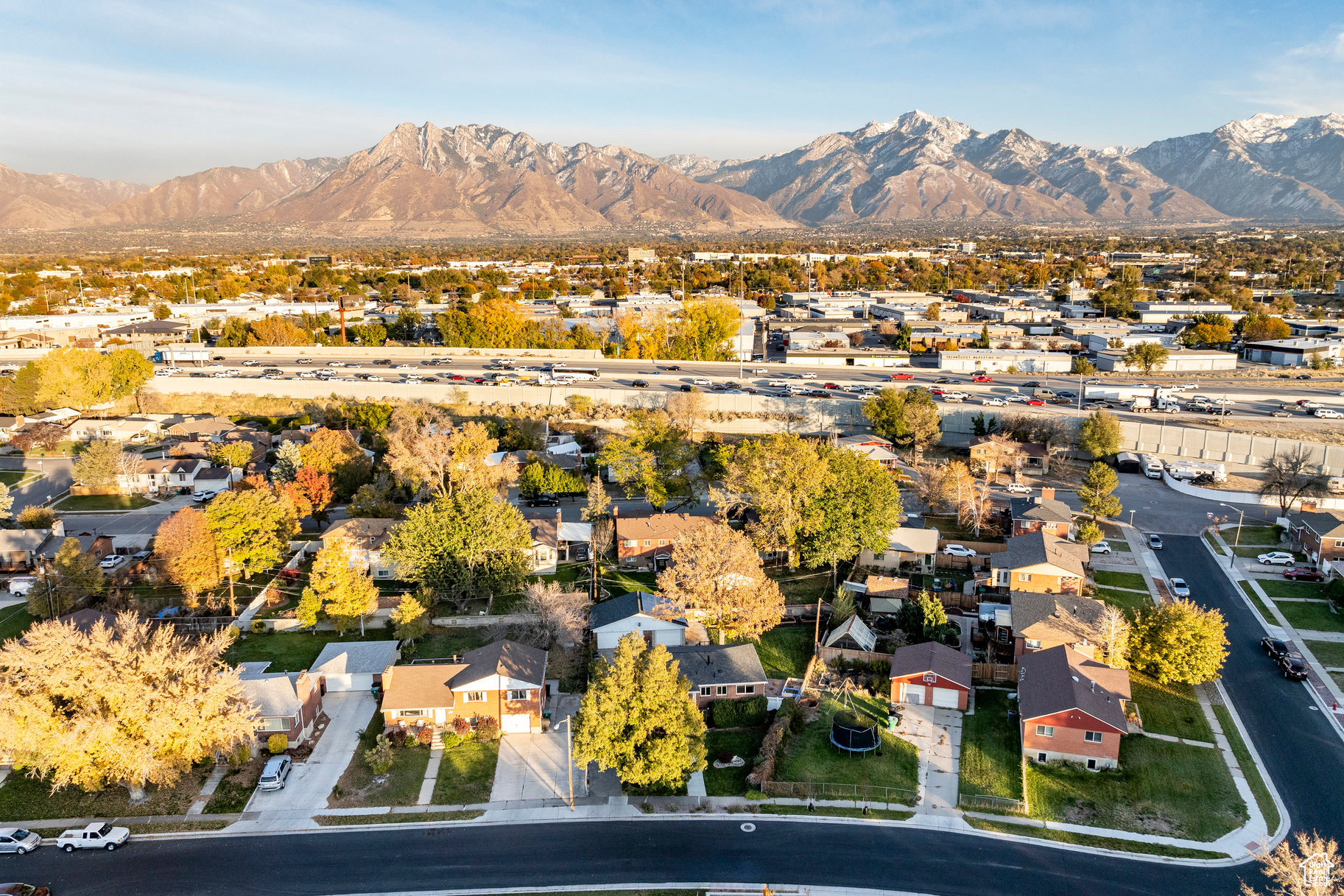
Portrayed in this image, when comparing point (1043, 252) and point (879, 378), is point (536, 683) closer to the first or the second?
point (879, 378)

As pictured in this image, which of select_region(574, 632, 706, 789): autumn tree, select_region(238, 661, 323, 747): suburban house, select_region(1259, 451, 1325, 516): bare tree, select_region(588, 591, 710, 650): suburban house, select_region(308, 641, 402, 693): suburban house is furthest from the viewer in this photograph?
select_region(1259, 451, 1325, 516): bare tree

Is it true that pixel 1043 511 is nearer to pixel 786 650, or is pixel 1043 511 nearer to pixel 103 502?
pixel 786 650

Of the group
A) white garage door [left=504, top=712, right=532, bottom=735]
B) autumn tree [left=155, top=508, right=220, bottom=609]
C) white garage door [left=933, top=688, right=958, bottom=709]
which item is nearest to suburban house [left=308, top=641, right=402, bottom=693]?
white garage door [left=504, top=712, right=532, bottom=735]

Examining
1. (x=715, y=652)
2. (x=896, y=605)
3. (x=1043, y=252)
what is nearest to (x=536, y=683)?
(x=715, y=652)

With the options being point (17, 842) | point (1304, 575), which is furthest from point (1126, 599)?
point (17, 842)

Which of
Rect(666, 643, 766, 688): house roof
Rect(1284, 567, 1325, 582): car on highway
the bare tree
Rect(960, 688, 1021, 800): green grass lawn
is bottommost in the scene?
Rect(960, 688, 1021, 800): green grass lawn

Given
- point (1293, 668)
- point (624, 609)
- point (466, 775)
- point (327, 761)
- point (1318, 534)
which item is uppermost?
point (1318, 534)

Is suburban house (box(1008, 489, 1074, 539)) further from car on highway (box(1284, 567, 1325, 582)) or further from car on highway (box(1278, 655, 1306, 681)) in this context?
car on highway (box(1278, 655, 1306, 681))
